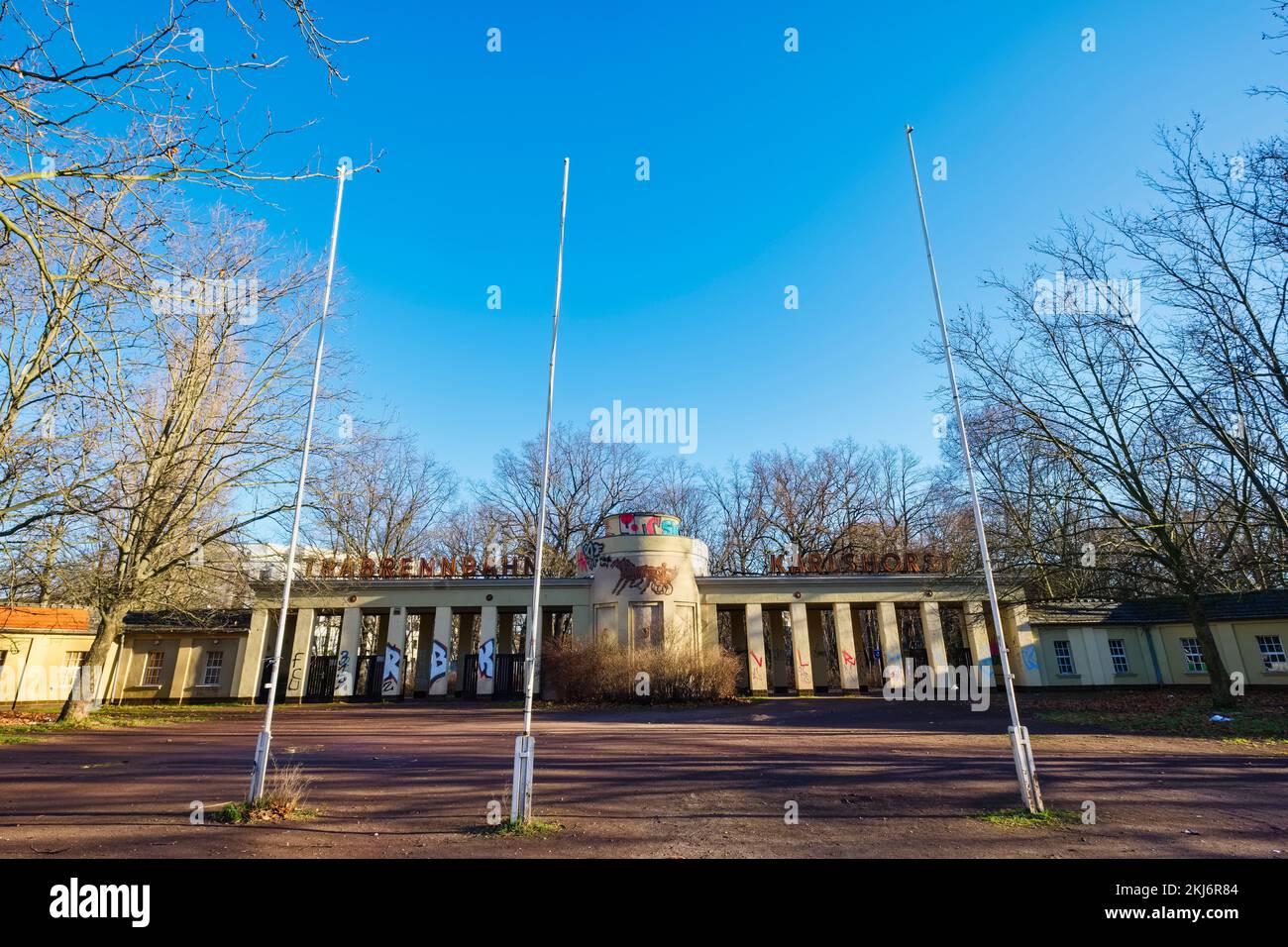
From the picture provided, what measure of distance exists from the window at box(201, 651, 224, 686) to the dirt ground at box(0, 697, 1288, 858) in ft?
61.4

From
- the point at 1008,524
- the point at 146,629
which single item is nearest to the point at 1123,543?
the point at 1008,524

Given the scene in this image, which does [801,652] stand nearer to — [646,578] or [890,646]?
[890,646]

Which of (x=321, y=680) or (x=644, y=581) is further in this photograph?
(x=321, y=680)


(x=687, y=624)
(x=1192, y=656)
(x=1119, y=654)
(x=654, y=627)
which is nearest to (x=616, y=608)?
(x=654, y=627)

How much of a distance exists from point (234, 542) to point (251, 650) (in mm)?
14239

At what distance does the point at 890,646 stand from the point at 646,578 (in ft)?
42.9

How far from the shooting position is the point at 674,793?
882 cm

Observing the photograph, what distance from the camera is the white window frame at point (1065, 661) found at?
31680mm

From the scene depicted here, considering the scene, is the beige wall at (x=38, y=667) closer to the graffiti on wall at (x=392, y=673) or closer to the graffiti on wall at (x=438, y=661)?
the graffiti on wall at (x=392, y=673)

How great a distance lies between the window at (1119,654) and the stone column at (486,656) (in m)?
32.4

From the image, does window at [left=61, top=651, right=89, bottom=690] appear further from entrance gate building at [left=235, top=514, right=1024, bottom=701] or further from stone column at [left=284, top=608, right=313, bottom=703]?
stone column at [left=284, top=608, right=313, bottom=703]

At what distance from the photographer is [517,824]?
683cm

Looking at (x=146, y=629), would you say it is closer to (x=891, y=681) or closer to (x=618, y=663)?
(x=618, y=663)
